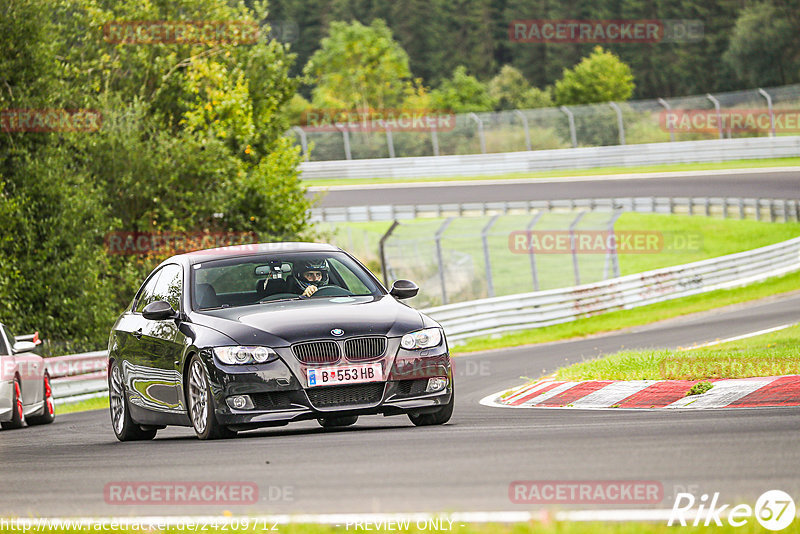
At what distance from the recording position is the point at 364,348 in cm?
853

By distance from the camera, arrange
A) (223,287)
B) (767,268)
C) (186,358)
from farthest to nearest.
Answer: (767,268) < (223,287) < (186,358)

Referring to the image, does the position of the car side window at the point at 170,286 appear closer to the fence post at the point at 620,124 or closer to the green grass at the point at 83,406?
the green grass at the point at 83,406

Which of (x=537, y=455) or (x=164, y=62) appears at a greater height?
(x=164, y=62)

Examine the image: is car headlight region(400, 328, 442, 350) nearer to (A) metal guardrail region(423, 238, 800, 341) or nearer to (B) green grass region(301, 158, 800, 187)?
(A) metal guardrail region(423, 238, 800, 341)

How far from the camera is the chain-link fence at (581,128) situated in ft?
148

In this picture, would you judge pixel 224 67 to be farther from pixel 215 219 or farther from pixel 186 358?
pixel 186 358

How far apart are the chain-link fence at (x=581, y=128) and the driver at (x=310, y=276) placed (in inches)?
1434

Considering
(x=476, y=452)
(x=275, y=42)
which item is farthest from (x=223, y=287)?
(x=275, y=42)

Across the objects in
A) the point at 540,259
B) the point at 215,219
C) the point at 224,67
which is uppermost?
the point at 224,67

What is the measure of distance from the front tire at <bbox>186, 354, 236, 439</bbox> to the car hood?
342 mm

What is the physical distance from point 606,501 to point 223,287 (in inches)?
208

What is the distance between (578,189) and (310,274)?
3454 centimetres

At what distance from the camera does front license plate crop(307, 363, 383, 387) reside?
840 centimetres

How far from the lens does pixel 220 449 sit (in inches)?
312
